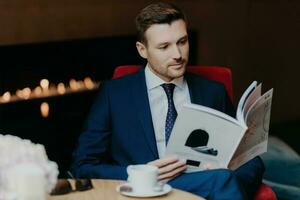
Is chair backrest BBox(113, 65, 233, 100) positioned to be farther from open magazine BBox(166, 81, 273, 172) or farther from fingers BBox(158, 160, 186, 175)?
fingers BBox(158, 160, 186, 175)

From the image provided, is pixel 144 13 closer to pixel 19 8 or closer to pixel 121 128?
pixel 121 128

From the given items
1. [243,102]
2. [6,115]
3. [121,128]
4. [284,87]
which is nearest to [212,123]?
[243,102]

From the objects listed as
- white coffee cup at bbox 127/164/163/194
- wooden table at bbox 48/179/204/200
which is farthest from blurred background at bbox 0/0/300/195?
white coffee cup at bbox 127/164/163/194

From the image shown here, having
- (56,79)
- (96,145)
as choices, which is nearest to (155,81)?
(96,145)

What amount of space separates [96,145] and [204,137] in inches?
17.3

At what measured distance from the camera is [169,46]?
2.59 metres

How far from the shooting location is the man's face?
2574 mm

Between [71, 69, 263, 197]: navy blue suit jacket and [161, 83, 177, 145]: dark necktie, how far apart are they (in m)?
0.06

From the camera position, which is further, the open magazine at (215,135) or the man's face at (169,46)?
the man's face at (169,46)

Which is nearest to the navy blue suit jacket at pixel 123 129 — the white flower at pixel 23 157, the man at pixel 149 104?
the man at pixel 149 104

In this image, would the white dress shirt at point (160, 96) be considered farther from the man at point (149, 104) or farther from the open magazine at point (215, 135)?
the open magazine at point (215, 135)

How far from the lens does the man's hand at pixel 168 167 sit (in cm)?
232

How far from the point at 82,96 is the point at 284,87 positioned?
2.35 metres

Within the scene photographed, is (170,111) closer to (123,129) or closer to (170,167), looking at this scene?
(123,129)
